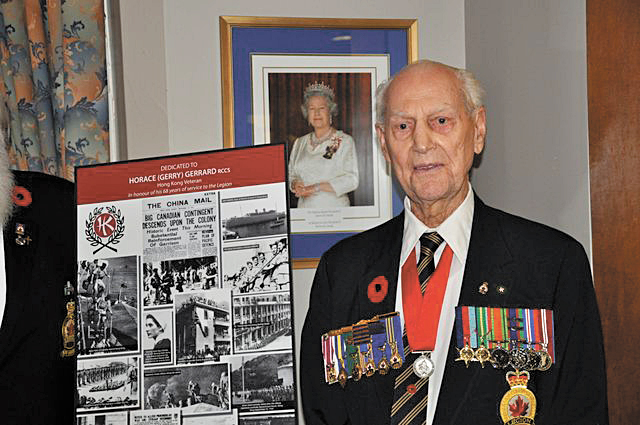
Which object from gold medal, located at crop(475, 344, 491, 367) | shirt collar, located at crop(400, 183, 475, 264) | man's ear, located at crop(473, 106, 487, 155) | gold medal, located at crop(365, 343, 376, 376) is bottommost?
gold medal, located at crop(365, 343, 376, 376)

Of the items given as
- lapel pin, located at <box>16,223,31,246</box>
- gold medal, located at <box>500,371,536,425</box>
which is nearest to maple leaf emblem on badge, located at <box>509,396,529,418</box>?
gold medal, located at <box>500,371,536,425</box>

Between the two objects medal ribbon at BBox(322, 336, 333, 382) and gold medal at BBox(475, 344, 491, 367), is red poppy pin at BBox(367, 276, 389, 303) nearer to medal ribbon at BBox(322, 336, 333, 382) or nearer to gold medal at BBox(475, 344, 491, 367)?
medal ribbon at BBox(322, 336, 333, 382)

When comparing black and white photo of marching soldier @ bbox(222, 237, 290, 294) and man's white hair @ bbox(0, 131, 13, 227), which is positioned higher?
man's white hair @ bbox(0, 131, 13, 227)

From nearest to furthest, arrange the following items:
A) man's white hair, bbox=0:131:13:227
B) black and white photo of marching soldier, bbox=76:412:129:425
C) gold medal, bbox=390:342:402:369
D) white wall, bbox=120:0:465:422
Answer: gold medal, bbox=390:342:402:369 → black and white photo of marching soldier, bbox=76:412:129:425 → man's white hair, bbox=0:131:13:227 → white wall, bbox=120:0:465:422

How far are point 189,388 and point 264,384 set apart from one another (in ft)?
0.64

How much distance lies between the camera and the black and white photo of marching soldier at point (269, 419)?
2.07 metres

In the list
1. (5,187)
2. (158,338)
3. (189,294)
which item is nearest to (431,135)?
(189,294)

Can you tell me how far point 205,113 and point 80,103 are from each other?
1.52 feet

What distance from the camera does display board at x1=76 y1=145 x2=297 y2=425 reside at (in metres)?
2.10

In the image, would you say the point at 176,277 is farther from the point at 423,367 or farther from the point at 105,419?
the point at 423,367

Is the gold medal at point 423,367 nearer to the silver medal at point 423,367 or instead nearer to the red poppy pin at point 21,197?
the silver medal at point 423,367

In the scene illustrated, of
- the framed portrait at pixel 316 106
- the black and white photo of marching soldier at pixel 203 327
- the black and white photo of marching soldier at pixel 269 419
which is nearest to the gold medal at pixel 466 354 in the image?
the black and white photo of marching soldier at pixel 269 419

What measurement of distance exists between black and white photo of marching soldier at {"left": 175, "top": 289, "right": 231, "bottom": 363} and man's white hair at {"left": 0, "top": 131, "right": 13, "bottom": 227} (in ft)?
1.82

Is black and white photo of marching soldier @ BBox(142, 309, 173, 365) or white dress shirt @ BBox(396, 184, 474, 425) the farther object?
black and white photo of marching soldier @ BBox(142, 309, 173, 365)
